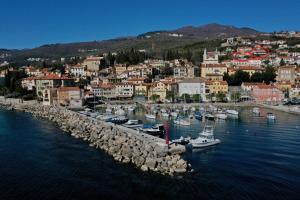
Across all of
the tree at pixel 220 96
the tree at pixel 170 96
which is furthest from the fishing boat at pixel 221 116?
the tree at pixel 170 96

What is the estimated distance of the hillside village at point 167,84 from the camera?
56031 mm

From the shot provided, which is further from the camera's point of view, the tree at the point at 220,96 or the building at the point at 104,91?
the building at the point at 104,91

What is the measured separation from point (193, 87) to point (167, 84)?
453cm

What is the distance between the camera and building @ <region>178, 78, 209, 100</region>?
5841 centimetres

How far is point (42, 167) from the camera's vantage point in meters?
20.5

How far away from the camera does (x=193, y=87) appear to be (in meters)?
58.6

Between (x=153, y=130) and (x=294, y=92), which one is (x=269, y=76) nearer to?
(x=294, y=92)

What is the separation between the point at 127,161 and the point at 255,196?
304 inches

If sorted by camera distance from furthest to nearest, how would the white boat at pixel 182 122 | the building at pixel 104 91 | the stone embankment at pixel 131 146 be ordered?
1. the building at pixel 104 91
2. the white boat at pixel 182 122
3. the stone embankment at pixel 131 146

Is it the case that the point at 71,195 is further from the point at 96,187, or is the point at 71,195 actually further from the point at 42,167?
the point at 42,167

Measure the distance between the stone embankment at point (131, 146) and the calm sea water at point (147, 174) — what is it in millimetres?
692

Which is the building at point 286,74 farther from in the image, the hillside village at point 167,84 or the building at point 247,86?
the building at point 247,86

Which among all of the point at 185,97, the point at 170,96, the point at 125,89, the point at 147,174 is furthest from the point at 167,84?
the point at 147,174

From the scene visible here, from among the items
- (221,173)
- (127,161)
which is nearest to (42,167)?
(127,161)
